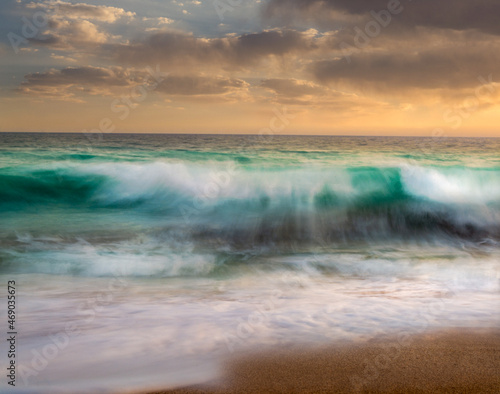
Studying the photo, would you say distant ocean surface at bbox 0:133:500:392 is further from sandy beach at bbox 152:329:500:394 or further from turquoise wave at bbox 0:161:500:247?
sandy beach at bbox 152:329:500:394

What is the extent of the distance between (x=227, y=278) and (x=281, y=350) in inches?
96.2

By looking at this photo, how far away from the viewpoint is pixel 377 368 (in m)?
2.92

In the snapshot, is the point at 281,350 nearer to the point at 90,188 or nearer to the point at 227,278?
the point at 227,278

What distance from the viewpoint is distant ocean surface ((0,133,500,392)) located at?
3359mm

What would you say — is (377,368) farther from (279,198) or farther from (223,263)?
(279,198)

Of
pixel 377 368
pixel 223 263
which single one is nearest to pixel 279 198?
pixel 223 263

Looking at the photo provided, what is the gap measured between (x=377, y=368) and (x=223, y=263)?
370 cm

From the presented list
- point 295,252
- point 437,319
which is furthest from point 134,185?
point 437,319

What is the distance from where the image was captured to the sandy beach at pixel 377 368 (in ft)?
8.81

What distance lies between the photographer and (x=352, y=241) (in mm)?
8297

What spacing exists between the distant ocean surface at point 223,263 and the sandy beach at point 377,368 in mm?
218

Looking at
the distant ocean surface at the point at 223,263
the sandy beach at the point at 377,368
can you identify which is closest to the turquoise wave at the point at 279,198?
the distant ocean surface at the point at 223,263

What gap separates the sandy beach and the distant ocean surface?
A: 22 cm

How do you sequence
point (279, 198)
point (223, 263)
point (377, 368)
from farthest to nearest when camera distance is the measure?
point (279, 198) < point (223, 263) < point (377, 368)
